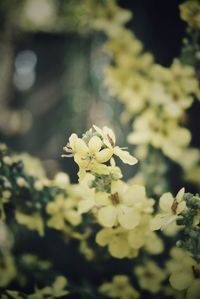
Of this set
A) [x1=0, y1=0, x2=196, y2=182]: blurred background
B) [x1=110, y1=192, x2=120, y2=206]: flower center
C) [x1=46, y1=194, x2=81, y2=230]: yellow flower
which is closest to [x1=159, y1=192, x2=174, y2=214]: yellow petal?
[x1=110, y1=192, x2=120, y2=206]: flower center

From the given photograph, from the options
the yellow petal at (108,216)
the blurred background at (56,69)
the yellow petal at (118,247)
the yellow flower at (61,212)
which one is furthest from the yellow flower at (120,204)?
the blurred background at (56,69)

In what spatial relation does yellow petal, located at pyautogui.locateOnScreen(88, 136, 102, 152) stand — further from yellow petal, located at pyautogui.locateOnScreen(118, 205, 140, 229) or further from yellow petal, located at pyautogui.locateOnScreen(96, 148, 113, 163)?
yellow petal, located at pyautogui.locateOnScreen(118, 205, 140, 229)

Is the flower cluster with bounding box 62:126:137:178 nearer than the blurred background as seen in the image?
Yes

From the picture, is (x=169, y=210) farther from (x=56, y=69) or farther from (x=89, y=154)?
(x=56, y=69)

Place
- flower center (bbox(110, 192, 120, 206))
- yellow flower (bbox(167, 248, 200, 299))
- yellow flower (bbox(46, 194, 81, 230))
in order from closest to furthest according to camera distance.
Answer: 1. yellow flower (bbox(167, 248, 200, 299))
2. flower center (bbox(110, 192, 120, 206))
3. yellow flower (bbox(46, 194, 81, 230))

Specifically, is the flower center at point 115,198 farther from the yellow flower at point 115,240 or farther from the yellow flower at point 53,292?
the yellow flower at point 53,292

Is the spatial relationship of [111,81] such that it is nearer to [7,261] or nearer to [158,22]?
[158,22]

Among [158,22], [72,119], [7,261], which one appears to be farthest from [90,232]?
[72,119]
